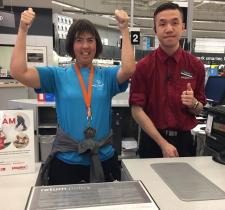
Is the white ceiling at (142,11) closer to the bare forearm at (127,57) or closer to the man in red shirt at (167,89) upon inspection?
the man in red shirt at (167,89)

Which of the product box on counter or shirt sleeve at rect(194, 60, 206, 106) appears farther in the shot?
shirt sleeve at rect(194, 60, 206, 106)

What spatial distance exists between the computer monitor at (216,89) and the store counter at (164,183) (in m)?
2.02

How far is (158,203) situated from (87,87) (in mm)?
775

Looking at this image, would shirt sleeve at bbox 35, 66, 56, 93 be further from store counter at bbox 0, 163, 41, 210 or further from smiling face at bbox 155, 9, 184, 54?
smiling face at bbox 155, 9, 184, 54

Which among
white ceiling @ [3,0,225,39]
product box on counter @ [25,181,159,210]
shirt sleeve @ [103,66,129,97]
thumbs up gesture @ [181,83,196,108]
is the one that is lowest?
product box on counter @ [25,181,159,210]

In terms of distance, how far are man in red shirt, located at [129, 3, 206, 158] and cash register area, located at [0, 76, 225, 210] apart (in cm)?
22

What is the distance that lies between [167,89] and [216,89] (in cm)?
196

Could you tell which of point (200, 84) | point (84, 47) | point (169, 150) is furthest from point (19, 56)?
point (200, 84)

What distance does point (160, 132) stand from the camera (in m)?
1.97

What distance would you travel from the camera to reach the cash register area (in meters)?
1.06

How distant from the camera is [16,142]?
1.46 m

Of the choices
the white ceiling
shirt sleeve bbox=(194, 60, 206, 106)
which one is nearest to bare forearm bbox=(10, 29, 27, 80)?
shirt sleeve bbox=(194, 60, 206, 106)

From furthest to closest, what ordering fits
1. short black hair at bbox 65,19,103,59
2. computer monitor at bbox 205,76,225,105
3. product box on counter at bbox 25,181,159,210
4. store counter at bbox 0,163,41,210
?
computer monitor at bbox 205,76,225,105
short black hair at bbox 65,19,103,59
store counter at bbox 0,163,41,210
product box on counter at bbox 25,181,159,210

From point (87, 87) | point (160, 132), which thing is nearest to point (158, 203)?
point (87, 87)
